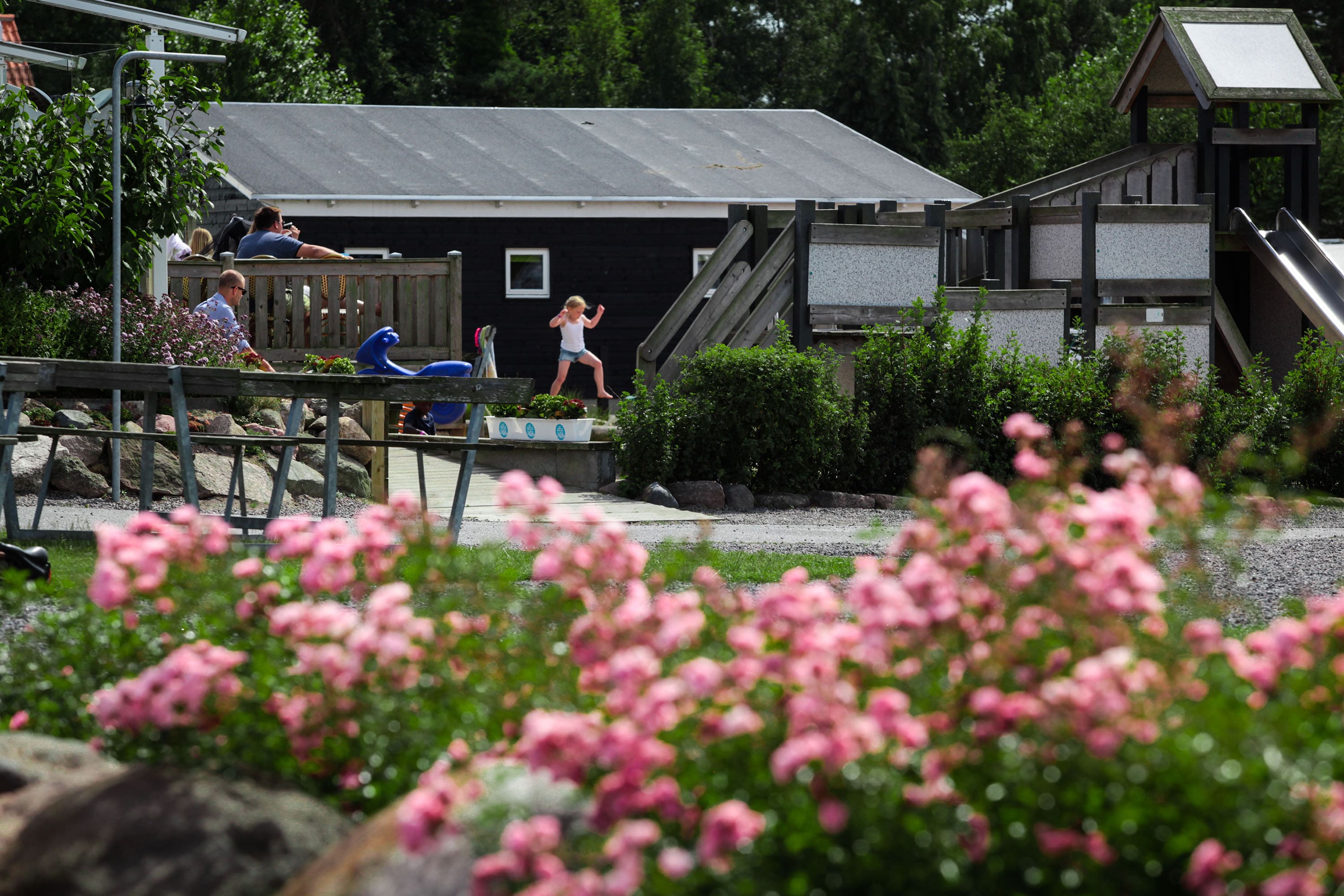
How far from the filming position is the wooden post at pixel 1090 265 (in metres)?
15.2

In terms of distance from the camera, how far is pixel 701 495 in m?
12.7

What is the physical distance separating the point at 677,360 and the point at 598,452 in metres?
1.00

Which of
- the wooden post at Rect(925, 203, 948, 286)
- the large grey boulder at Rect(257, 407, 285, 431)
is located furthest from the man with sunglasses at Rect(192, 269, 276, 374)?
the wooden post at Rect(925, 203, 948, 286)

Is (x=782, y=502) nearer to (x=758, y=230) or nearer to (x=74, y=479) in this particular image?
(x=758, y=230)

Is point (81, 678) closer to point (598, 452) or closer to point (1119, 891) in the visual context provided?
point (1119, 891)

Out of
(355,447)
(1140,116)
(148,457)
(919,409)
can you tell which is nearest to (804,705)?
(148,457)

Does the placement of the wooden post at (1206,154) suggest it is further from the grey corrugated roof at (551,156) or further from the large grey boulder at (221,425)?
the large grey boulder at (221,425)

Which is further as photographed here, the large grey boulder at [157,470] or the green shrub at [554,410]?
the green shrub at [554,410]

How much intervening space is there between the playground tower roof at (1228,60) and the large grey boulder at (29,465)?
11.7 m

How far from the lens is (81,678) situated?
3.99 metres

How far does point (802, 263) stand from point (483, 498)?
3516 millimetres

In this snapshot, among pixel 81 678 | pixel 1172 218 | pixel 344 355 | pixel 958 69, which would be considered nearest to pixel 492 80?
pixel 958 69

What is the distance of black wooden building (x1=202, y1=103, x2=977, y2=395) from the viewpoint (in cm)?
2423

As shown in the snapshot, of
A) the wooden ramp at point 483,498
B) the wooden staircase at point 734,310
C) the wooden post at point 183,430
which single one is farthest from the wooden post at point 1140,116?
the wooden post at point 183,430
